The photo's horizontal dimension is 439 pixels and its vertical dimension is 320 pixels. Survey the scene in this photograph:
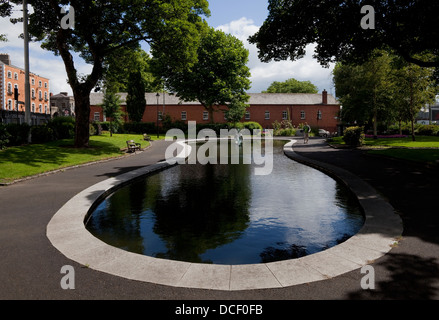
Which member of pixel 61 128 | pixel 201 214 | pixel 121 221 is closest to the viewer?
pixel 121 221

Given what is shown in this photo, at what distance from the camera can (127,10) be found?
21.4 m

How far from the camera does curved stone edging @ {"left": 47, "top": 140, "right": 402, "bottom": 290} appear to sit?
448 cm

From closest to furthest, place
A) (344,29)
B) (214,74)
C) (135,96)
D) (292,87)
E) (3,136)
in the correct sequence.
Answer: (344,29) → (3,136) → (214,74) → (135,96) → (292,87)

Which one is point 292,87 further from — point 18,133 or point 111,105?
point 18,133

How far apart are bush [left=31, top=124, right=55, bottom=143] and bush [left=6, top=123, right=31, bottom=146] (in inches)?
61.5

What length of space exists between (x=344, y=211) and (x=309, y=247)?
3136mm

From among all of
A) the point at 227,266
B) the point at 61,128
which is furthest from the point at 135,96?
the point at 227,266

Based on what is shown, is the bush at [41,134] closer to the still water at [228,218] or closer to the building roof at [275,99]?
the still water at [228,218]

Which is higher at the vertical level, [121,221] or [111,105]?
[111,105]

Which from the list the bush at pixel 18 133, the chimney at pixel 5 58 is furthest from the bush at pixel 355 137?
the chimney at pixel 5 58

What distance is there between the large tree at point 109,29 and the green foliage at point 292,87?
90.4 metres

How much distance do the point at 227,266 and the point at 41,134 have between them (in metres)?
23.1

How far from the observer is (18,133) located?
2066 centimetres
